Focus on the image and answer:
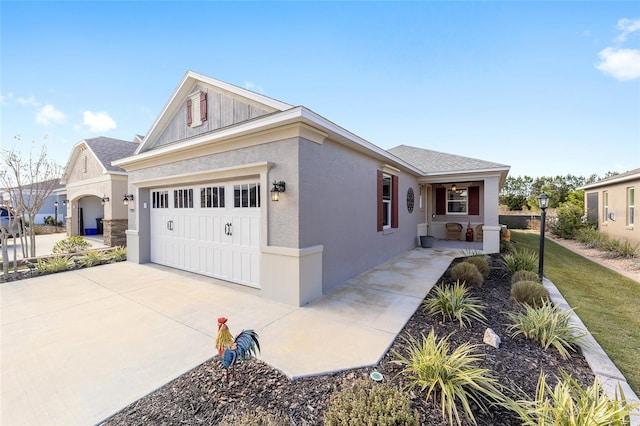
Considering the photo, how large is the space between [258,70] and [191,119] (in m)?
3.99

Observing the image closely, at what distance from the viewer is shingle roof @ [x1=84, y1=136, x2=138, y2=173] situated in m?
12.5

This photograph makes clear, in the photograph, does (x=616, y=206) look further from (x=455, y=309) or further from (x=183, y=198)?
(x=183, y=198)

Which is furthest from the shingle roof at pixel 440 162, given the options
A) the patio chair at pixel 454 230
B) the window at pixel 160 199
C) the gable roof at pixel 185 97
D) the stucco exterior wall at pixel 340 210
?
the window at pixel 160 199

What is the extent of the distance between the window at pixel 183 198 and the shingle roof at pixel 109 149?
7179mm

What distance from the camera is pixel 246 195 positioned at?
601cm

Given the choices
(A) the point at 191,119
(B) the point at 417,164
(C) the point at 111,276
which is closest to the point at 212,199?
(A) the point at 191,119

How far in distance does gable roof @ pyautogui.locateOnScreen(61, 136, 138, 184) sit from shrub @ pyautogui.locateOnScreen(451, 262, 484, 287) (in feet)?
46.6

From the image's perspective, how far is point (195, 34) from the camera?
822cm

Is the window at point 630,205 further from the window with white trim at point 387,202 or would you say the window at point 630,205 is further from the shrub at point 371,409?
the shrub at point 371,409

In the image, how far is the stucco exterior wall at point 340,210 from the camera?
5.08 metres

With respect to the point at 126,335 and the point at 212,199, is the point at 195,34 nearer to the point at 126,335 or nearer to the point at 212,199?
the point at 212,199

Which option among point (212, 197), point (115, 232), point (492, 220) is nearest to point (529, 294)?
point (492, 220)

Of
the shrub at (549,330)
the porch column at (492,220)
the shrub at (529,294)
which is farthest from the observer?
the porch column at (492,220)

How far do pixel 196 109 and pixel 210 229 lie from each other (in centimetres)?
323
